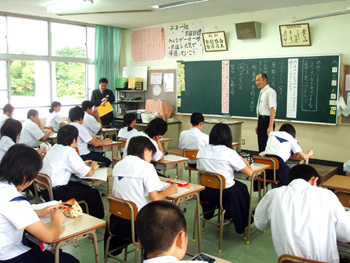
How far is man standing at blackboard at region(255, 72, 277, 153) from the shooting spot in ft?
17.7

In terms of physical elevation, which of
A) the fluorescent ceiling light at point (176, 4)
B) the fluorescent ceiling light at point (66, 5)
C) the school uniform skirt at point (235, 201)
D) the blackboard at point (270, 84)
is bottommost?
the school uniform skirt at point (235, 201)

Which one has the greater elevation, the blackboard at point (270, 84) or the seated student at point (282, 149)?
the blackboard at point (270, 84)

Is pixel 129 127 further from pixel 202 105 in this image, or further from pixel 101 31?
pixel 101 31

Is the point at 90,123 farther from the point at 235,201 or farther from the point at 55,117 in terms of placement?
the point at 235,201

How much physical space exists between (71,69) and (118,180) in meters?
6.55

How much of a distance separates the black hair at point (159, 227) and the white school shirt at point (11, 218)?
0.79 m

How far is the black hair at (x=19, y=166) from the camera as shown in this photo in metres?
1.92

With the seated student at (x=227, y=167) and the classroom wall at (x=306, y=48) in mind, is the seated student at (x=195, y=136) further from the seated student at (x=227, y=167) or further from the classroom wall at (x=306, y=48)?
the classroom wall at (x=306, y=48)

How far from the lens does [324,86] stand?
6059 millimetres

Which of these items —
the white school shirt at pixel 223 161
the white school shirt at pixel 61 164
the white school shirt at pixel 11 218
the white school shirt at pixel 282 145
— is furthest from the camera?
the white school shirt at pixel 282 145

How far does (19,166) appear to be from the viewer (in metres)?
1.93

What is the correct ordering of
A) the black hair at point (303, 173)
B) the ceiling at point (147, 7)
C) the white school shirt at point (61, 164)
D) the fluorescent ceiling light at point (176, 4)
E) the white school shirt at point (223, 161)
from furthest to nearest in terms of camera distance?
the ceiling at point (147, 7), the fluorescent ceiling light at point (176, 4), the white school shirt at point (223, 161), the white school shirt at point (61, 164), the black hair at point (303, 173)

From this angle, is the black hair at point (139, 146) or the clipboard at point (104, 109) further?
the clipboard at point (104, 109)

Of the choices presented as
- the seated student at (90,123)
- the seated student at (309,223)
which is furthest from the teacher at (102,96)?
the seated student at (309,223)
